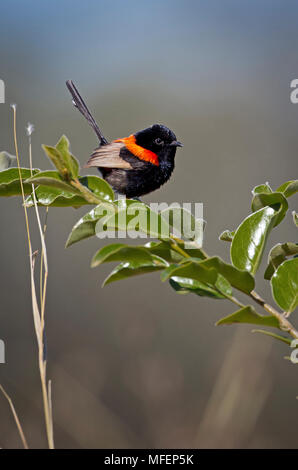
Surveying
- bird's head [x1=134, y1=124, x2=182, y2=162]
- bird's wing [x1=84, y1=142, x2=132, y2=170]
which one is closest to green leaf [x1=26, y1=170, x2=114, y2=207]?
bird's wing [x1=84, y1=142, x2=132, y2=170]

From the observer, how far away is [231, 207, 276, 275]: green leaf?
109 cm

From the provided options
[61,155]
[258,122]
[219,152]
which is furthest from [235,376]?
[258,122]

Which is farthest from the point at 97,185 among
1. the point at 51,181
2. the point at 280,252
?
the point at 280,252

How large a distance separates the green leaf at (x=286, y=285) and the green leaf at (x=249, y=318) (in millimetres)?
137

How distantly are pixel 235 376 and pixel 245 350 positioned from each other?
0.74 feet

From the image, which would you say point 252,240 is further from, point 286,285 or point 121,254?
point 121,254

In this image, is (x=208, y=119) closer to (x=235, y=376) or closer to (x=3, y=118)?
(x=3, y=118)

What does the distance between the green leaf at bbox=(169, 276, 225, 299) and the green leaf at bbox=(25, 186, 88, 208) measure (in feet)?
0.89

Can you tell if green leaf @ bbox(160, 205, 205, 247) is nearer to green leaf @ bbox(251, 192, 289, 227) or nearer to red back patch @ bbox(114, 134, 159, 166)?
green leaf @ bbox(251, 192, 289, 227)

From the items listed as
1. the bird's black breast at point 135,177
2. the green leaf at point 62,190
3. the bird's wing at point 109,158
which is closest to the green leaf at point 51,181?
the green leaf at point 62,190

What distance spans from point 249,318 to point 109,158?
280 cm

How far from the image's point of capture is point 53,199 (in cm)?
114

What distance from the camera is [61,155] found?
92 centimetres
